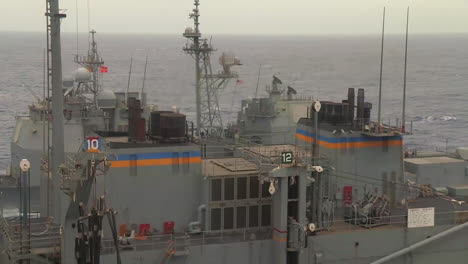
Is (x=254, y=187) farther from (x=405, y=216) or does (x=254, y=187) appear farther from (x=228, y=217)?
(x=405, y=216)

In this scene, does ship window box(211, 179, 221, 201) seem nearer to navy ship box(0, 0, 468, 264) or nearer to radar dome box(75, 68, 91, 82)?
navy ship box(0, 0, 468, 264)

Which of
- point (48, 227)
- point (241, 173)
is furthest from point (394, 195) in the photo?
point (48, 227)

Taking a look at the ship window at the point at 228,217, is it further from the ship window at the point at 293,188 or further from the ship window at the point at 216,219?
the ship window at the point at 293,188

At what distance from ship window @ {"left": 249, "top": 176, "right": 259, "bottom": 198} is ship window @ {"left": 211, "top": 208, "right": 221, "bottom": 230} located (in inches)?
45.9

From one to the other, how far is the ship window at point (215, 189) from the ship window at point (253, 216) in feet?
3.89

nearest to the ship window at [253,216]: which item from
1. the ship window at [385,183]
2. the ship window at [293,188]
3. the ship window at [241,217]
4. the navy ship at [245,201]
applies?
the navy ship at [245,201]

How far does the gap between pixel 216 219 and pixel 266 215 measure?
66.5 inches

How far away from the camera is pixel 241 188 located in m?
21.5

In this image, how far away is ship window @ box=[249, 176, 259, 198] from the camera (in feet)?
70.8

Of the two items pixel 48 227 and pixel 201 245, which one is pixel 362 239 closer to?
pixel 201 245

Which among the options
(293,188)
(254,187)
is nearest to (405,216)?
(293,188)

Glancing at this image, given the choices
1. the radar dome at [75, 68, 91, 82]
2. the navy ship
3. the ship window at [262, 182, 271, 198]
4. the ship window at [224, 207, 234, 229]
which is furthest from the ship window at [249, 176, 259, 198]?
the radar dome at [75, 68, 91, 82]

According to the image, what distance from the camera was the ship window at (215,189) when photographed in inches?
832

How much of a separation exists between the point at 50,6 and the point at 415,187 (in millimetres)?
14134
